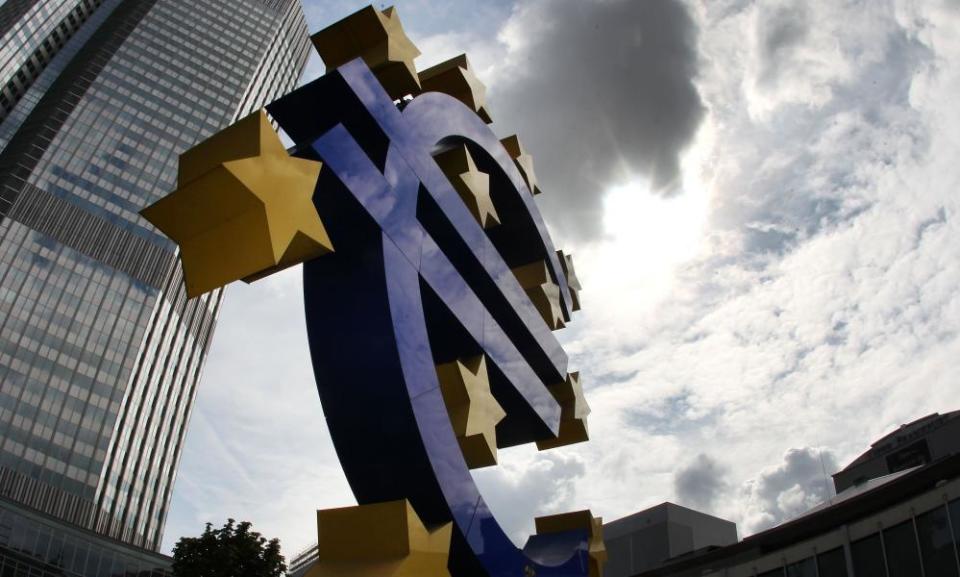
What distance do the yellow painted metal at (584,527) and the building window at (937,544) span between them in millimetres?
5958

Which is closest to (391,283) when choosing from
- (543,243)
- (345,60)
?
(345,60)

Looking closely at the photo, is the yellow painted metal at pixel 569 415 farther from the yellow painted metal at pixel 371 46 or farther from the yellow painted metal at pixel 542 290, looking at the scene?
the yellow painted metal at pixel 371 46

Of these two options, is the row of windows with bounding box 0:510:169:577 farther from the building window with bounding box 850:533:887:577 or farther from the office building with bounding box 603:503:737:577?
the building window with bounding box 850:533:887:577

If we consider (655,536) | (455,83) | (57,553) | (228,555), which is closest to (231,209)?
(455,83)

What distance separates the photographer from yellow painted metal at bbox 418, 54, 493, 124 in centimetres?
1295

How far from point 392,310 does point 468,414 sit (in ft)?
6.55

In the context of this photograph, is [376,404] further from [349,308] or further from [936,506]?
[936,506]

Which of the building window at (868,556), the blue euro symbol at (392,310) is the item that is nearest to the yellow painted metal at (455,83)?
the blue euro symbol at (392,310)

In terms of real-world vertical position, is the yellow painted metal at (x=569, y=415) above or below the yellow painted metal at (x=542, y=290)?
below

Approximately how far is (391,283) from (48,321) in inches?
2853

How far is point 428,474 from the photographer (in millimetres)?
7512

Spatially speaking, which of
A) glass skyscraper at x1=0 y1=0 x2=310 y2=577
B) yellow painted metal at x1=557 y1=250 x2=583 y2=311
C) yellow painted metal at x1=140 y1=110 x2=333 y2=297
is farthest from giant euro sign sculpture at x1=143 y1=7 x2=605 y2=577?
glass skyscraper at x1=0 y1=0 x2=310 y2=577

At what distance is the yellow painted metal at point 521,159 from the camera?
15.2 metres

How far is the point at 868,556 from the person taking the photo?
549 inches
